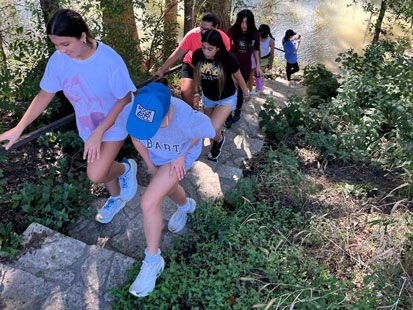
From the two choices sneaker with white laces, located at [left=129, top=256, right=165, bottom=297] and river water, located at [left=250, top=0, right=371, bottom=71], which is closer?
sneaker with white laces, located at [left=129, top=256, right=165, bottom=297]

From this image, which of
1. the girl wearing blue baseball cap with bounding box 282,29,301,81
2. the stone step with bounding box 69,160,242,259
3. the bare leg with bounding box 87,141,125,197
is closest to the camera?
the bare leg with bounding box 87,141,125,197

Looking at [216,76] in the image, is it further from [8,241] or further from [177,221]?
[8,241]

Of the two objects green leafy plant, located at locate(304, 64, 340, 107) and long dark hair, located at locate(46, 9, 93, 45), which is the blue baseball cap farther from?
green leafy plant, located at locate(304, 64, 340, 107)

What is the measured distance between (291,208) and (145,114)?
1894 millimetres

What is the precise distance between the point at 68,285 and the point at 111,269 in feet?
1.03

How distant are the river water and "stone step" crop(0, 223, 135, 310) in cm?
1435

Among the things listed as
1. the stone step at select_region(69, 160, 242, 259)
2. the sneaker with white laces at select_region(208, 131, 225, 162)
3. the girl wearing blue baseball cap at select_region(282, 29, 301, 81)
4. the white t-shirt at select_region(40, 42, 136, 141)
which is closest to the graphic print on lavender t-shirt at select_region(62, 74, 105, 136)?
the white t-shirt at select_region(40, 42, 136, 141)

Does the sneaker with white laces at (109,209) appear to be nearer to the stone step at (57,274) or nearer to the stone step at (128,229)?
the stone step at (128,229)

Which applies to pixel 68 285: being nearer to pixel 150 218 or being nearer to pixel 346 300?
pixel 150 218

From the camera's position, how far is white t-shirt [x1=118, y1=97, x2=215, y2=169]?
251 centimetres

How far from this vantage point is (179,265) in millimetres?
2756

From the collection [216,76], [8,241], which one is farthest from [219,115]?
[8,241]

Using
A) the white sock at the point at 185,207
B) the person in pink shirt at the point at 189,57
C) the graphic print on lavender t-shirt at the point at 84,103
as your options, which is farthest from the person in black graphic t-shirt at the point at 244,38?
the graphic print on lavender t-shirt at the point at 84,103

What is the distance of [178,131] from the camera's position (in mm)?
2535
